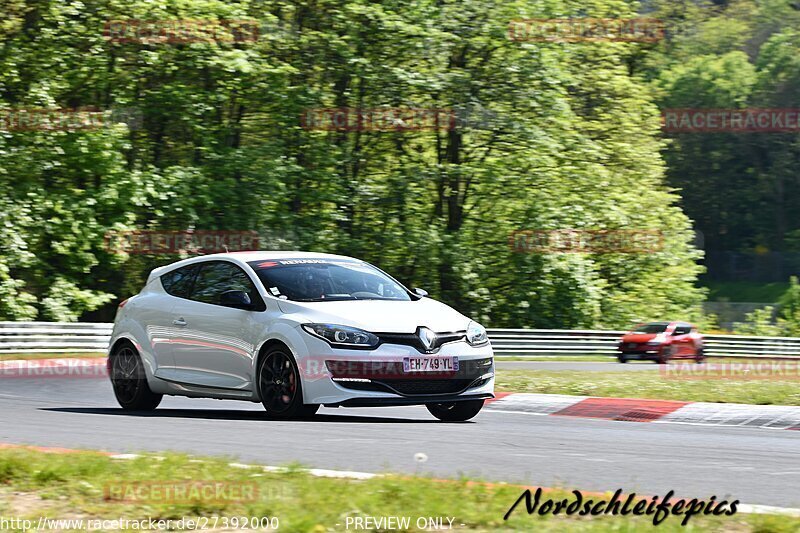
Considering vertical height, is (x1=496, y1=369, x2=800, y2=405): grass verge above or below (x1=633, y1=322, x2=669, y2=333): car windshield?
above

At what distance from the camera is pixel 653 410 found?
13.4m

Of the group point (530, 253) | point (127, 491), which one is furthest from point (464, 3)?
point (127, 491)

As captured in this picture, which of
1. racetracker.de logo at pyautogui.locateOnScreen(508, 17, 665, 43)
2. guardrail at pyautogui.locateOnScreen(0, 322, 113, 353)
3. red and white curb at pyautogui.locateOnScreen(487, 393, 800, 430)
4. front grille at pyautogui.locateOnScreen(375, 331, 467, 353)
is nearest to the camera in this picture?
front grille at pyautogui.locateOnScreen(375, 331, 467, 353)

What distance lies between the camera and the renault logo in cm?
1118

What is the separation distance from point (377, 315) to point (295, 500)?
4.90 meters

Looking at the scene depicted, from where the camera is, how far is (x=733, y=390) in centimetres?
1548

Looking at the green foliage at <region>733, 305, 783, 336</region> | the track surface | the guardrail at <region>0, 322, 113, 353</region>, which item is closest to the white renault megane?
the track surface

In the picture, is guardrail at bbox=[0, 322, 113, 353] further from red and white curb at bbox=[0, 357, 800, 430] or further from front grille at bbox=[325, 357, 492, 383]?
front grille at bbox=[325, 357, 492, 383]

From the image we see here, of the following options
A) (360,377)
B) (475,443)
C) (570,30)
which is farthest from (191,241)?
(475,443)

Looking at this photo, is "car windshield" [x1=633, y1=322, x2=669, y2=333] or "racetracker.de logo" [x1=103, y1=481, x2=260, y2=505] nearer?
"racetracker.de logo" [x1=103, y1=481, x2=260, y2=505]

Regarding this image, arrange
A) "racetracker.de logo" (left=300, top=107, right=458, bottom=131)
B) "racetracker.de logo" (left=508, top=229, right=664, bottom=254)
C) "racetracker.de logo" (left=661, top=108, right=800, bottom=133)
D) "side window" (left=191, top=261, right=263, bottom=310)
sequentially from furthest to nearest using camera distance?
"racetracker.de logo" (left=661, top=108, right=800, bottom=133)
"racetracker.de logo" (left=508, top=229, right=664, bottom=254)
"racetracker.de logo" (left=300, top=107, right=458, bottom=131)
"side window" (left=191, top=261, right=263, bottom=310)

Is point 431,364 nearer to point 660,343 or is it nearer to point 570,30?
point 660,343

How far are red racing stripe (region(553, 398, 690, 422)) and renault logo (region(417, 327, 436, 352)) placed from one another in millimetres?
2934

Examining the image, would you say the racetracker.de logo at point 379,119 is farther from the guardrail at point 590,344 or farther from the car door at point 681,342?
the car door at point 681,342
